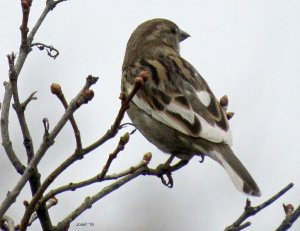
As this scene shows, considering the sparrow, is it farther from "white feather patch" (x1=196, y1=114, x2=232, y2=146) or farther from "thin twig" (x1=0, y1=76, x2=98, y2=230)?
"thin twig" (x1=0, y1=76, x2=98, y2=230)

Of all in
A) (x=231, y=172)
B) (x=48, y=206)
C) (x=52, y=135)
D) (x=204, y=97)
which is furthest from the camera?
(x=204, y=97)

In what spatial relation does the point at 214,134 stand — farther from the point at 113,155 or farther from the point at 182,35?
the point at 182,35

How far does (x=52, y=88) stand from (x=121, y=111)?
35 centimetres

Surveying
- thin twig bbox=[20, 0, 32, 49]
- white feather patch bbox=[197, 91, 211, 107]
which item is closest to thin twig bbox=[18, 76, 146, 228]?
thin twig bbox=[20, 0, 32, 49]

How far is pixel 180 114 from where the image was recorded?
14.8ft

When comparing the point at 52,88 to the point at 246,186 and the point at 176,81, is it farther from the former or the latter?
the point at 176,81

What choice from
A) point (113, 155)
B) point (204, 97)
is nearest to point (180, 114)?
point (204, 97)

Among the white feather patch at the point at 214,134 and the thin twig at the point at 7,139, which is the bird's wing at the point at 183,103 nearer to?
the white feather patch at the point at 214,134

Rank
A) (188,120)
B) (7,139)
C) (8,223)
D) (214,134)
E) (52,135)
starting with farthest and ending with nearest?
(188,120)
(214,134)
(7,139)
(8,223)
(52,135)

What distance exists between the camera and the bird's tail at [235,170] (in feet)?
12.1

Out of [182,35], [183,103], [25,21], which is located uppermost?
[182,35]

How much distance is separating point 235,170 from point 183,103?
0.87 m

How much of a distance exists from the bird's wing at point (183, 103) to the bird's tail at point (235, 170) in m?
0.08

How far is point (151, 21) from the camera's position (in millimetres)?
6512
